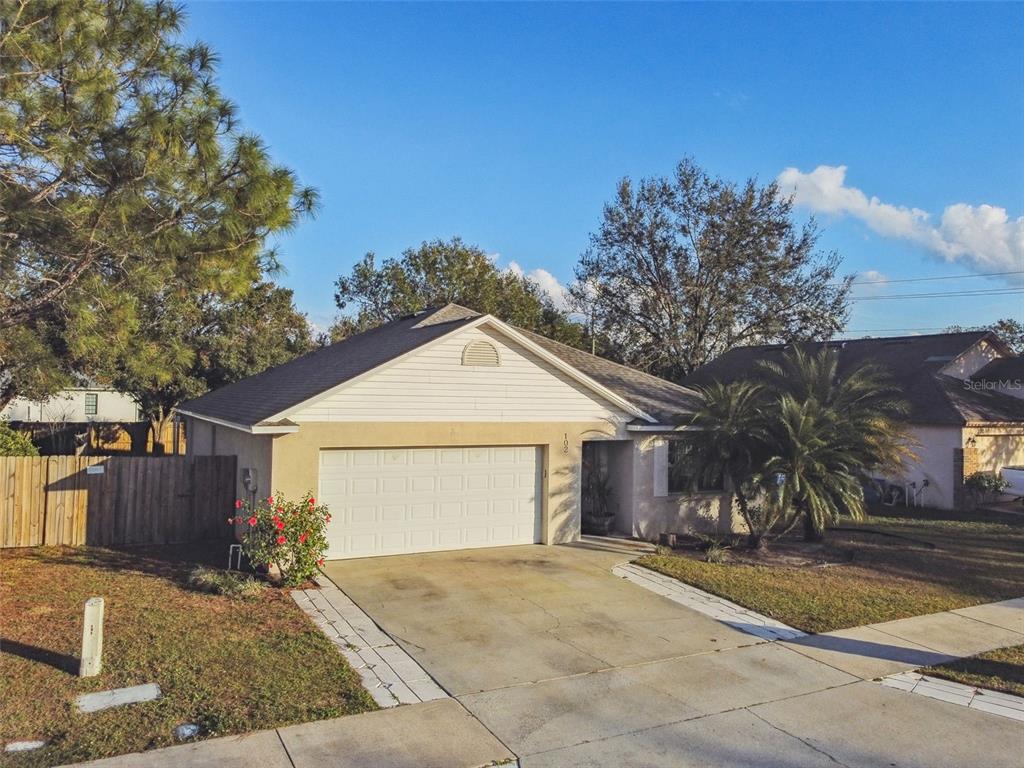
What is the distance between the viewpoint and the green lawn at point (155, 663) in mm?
5875

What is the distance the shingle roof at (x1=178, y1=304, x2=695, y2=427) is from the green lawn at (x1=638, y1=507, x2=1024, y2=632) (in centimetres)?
365

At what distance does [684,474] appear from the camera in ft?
46.2

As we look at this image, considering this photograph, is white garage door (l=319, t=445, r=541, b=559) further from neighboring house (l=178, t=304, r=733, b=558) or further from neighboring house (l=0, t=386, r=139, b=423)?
neighboring house (l=0, t=386, r=139, b=423)

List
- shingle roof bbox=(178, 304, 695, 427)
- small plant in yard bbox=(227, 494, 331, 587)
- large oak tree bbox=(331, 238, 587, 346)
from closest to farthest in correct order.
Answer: small plant in yard bbox=(227, 494, 331, 587) → shingle roof bbox=(178, 304, 695, 427) → large oak tree bbox=(331, 238, 587, 346)

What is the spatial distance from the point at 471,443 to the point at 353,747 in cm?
774

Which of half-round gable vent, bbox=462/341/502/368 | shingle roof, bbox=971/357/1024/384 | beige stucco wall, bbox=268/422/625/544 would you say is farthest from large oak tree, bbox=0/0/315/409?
shingle roof, bbox=971/357/1024/384

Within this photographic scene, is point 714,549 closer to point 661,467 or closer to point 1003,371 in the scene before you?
point 661,467

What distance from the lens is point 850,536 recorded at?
1580 cm

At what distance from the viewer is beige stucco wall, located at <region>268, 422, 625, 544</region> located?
38.2 feet

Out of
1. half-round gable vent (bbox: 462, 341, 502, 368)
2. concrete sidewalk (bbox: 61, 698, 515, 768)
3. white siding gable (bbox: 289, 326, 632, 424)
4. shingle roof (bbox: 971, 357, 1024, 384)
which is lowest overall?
concrete sidewalk (bbox: 61, 698, 515, 768)

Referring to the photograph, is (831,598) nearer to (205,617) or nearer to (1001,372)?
(205,617)

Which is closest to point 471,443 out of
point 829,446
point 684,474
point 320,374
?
point 320,374

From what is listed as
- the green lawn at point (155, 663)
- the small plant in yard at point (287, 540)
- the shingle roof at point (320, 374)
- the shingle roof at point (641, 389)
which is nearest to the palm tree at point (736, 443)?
the shingle roof at point (641, 389)

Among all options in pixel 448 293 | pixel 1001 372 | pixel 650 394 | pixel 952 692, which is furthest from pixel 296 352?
pixel 952 692
